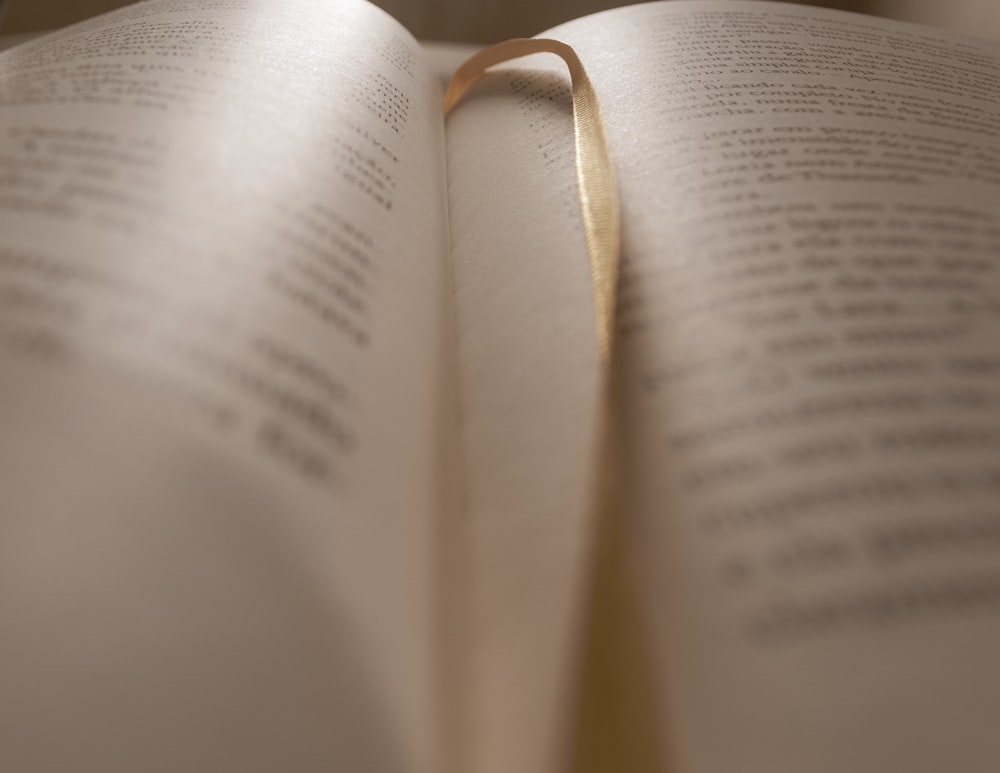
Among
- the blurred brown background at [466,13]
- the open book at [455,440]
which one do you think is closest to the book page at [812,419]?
the open book at [455,440]

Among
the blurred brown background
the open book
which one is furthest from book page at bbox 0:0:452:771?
the blurred brown background

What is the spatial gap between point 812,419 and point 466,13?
26.3 inches

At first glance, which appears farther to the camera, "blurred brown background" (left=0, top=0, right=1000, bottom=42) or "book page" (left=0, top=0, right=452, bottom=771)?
"blurred brown background" (left=0, top=0, right=1000, bottom=42)

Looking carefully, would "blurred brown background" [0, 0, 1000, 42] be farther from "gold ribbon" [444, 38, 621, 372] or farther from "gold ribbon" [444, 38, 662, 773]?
"gold ribbon" [444, 38, 662, 773]

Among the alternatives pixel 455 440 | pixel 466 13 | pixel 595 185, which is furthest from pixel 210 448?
pixel 466 13

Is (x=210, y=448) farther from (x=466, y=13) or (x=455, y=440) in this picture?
(x=466, y=13)

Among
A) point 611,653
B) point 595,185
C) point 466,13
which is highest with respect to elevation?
point 466,13

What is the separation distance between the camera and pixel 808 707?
21 centimetres

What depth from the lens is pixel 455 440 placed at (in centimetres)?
30

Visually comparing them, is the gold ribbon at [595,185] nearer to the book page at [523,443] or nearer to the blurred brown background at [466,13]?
the book page at [523,443]

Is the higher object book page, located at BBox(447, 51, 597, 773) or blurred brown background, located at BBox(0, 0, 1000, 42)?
blurred brown background, located at BBox(0, 0, 1000, 42)

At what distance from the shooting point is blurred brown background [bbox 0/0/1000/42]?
0.75 metres

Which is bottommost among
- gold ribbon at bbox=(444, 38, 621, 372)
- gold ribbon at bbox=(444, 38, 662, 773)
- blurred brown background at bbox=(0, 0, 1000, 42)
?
gold ribbon at bbox=(444, 38, 662, 773)

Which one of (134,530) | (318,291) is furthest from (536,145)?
(134,530)
